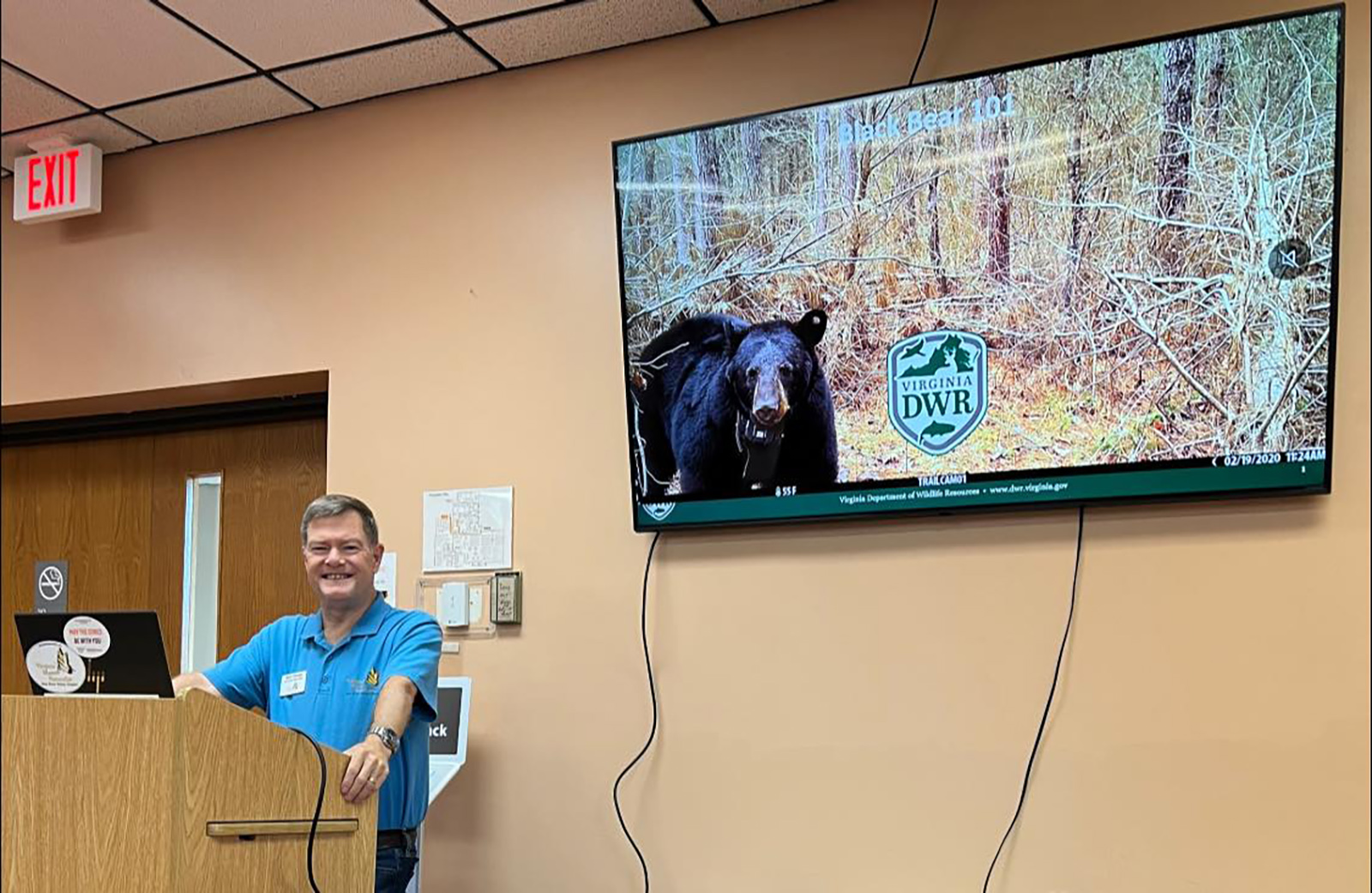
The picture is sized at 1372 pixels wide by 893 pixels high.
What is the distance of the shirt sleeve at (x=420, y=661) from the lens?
268 centimetres

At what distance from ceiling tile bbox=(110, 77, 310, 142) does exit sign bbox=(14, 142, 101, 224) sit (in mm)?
227

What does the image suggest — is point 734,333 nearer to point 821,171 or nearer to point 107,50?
point 821,171

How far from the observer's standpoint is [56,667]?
2424mm

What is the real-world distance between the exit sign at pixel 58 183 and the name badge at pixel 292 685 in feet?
6.52

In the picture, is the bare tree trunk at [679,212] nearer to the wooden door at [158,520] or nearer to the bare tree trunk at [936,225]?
the bare tree trunk at [936,225]

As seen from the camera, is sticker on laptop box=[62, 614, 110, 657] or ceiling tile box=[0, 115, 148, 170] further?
ceiling tile box=[0, 115, 148, 170]

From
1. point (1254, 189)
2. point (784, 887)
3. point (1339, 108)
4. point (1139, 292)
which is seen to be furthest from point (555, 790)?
point (1339, 108)

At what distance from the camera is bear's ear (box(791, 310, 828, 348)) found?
312 centimetres

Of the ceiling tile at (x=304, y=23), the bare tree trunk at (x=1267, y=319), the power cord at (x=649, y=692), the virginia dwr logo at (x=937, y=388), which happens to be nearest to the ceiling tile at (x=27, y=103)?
the ceiling tile at (x=304, y=23)

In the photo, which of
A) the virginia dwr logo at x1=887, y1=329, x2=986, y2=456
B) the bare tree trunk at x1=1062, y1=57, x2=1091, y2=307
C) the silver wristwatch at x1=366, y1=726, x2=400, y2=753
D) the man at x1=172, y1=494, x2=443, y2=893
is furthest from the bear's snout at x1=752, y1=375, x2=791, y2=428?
the silver wristwatch at x1=366, y1=726, x2=400, y2=753

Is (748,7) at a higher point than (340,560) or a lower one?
higher

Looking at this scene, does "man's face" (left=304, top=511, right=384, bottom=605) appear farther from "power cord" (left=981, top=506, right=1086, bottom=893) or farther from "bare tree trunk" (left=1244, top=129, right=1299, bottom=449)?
"bare tree trunk" (left=1244, top=129, right=1299, bottom=449)

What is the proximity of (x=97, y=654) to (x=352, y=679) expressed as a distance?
1.87 feet

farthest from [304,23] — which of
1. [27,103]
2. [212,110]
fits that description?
[27,103]
